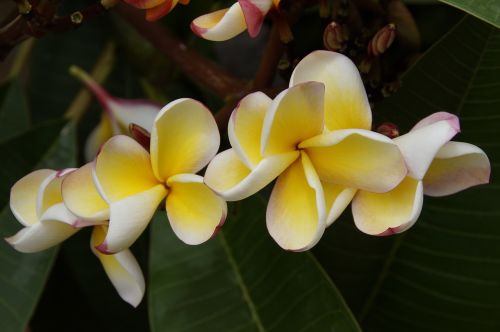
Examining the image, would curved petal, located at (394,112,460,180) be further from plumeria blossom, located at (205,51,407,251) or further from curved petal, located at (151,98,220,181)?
curved petal, located at (151,98,220,181)

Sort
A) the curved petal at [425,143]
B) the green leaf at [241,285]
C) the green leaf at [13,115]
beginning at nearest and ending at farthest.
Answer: the curved petal at [425,143] < the green leaf at [241,285] < the green leaf at [13,115]

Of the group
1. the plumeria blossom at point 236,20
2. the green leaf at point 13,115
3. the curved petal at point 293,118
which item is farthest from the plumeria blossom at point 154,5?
the green leaf at point 13,115

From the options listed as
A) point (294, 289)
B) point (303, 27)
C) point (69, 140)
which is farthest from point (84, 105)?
point (294, 289)

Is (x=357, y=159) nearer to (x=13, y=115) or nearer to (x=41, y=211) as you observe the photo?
(x=41, y=211)

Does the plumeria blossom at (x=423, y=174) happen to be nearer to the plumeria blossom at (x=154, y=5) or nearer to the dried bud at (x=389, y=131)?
the dried bud at (x=389, y=131)

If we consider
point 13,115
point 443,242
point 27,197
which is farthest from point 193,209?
point 13,115

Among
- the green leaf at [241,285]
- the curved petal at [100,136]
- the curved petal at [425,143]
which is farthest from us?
the curved petal at [100,136]

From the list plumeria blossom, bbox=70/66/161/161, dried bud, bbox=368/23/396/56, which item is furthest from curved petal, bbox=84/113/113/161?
dried bud, bbox=368/23/396/56
